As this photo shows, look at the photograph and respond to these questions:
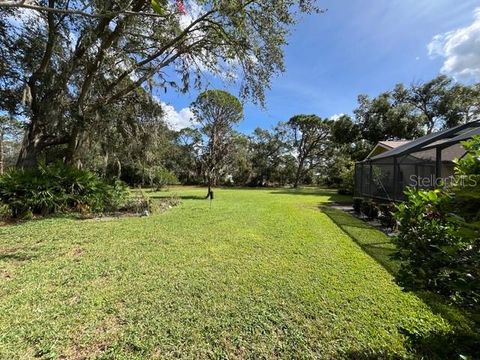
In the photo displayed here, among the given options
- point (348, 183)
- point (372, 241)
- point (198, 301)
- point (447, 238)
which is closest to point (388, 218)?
point (372, 241)

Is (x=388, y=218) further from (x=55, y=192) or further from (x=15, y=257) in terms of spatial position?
(x=55, y=192)

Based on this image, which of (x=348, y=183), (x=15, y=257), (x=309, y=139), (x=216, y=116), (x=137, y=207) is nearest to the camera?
(x=15, y=257)

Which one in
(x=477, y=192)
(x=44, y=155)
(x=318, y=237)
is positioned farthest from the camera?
(x=44, y=155)

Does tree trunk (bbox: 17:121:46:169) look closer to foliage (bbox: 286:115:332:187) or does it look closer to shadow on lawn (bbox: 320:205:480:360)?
shadow on lawn (bbox: 320:205:480:360)

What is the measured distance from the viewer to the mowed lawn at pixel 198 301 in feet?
7.15

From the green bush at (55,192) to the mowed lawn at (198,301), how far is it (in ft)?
8.17

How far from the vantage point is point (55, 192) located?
26.6ft

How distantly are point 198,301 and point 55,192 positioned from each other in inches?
297

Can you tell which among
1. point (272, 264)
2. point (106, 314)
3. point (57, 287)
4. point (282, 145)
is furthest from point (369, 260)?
point (282, 145)

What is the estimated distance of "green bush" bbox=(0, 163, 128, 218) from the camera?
7.27 m

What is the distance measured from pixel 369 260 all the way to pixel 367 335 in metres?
2.33

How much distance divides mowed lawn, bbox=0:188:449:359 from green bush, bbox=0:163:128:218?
2.49m

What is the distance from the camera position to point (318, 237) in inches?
231

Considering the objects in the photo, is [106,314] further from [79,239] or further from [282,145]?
[282,145]
